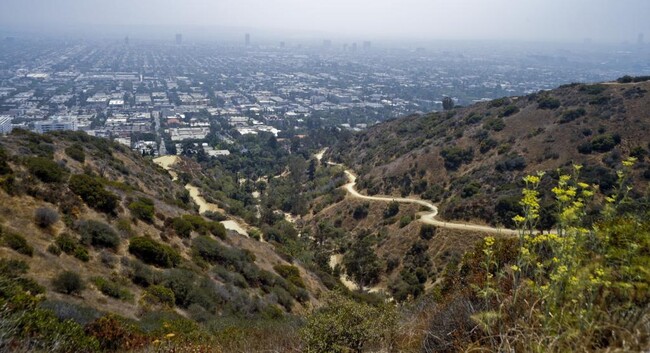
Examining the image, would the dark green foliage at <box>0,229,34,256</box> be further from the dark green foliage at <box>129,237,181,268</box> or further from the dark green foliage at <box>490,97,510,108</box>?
the dark green foliage at <box>490,97,510,108</box>

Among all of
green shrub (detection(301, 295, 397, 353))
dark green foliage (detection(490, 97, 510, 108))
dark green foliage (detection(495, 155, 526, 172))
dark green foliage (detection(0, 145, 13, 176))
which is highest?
dark green foliage (detection(490, 97, 510, 108))

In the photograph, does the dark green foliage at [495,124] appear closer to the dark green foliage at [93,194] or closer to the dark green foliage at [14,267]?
the dark green foliage at [93,194]

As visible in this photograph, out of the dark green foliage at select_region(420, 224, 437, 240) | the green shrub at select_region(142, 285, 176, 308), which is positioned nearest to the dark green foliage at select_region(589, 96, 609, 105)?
the dark green foliage at select_region(420, 224, 437, 240)

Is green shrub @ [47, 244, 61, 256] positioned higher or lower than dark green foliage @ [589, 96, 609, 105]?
lower

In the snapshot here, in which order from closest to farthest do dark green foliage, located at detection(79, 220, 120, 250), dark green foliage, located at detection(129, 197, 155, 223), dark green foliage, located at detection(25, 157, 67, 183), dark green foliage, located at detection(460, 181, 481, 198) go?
dark green foliage, located at detection(79, 220, 120, 250), dark green foliage, located at detection(25, 157, 67, 183), dark green foliage, located at detection(129, 197, 155, 223), dark green foliage, located at detection(460, 181, 481, 198)

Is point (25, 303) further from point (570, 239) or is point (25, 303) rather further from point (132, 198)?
point (132, 198)

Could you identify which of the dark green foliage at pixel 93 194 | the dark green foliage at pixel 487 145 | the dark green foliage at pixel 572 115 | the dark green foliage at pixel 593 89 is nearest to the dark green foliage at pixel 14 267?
the dark green foliage at pixel 93 194

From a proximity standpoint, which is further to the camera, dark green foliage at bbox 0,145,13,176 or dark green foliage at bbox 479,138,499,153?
dark green foliage at bbox 479,138,499,153
